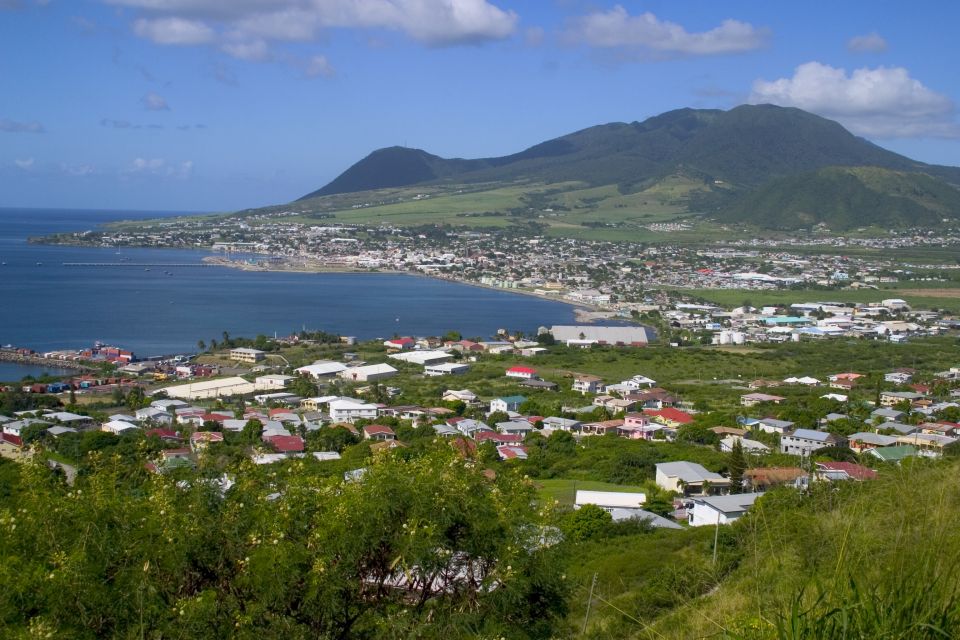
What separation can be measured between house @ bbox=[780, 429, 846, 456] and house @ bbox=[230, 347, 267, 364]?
361 inches

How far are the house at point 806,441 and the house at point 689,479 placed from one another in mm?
1364

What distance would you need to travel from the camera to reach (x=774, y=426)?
356 inches

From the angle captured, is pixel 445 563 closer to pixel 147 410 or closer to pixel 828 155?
pixel 147 410

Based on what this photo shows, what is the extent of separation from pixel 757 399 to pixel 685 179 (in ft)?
163

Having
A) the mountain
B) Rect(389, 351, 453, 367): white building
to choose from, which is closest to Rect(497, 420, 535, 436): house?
Rect(389, 351, 453, 367): white building

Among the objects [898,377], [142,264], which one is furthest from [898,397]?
[142,264]

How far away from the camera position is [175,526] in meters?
2.09

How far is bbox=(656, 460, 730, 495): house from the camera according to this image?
6852 millimetres

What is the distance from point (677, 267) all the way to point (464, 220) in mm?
18407

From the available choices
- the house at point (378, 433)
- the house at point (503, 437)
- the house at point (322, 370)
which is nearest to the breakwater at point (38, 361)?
the house at point (322, 370)

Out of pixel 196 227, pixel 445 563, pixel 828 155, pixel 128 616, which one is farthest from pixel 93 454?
pixel 828 155

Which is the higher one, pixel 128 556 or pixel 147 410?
pixel 128 556

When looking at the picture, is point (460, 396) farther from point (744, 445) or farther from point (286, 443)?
point (744, 445)

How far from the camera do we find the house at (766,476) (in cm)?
575
